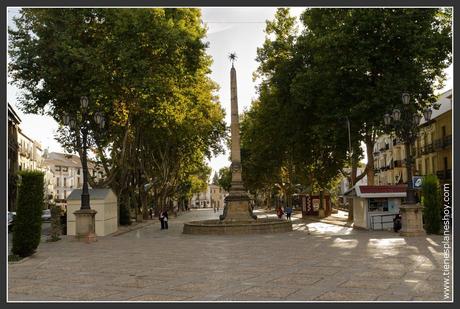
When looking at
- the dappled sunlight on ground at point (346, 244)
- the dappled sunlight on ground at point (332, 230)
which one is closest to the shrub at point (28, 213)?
the dappled sunlight on ground at point (346, 244)

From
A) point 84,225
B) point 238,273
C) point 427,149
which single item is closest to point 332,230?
point 84,225

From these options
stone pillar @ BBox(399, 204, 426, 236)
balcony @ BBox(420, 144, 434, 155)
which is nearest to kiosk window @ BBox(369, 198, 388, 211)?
stone pillar @ BBox(399, 204, 426, 236)

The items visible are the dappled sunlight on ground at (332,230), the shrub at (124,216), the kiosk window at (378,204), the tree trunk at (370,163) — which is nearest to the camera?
the dappled sunlight on ground at (332,230)

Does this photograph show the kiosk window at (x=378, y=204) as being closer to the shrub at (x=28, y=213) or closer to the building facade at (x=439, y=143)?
the building facade at (x=439, y=143)

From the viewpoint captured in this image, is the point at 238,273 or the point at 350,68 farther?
the point at 350,68

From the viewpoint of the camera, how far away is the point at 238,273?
11859 millimetres

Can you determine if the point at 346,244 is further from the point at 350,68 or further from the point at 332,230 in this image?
the point at 350,68

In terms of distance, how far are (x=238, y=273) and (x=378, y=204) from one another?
56.2 ft

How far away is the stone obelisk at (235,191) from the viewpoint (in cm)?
2917

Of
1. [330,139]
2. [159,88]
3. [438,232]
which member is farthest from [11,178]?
[438,232]

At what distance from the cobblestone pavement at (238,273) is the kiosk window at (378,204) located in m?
8.39

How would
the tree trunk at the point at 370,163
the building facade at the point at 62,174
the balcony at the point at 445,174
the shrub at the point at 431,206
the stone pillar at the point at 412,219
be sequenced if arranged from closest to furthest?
the stone pillar at the point at 412,219 → the shrub at the point at 431,206 → the tree trunk at the point at 370,163 → the balcony at the point at 445,174 → the building facade at the point at 62,174

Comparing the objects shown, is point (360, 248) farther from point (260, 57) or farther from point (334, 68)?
point (260, 57)

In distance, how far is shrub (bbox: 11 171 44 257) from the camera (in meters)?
16.3
